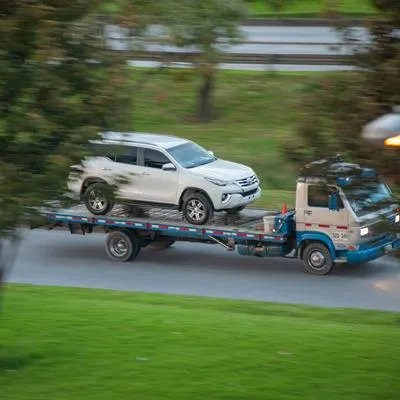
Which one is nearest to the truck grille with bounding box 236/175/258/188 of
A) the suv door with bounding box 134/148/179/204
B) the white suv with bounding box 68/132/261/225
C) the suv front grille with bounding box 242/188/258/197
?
the white suv with bounding box 68/132/261/225

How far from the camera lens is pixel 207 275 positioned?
18219 mm

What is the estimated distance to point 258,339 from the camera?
1026 cm

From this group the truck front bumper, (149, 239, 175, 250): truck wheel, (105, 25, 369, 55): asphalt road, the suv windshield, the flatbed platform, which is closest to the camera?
the truck front bumper

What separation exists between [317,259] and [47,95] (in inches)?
445

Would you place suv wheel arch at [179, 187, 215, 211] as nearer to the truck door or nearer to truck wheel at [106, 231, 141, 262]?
truck wheel at [106, 231, 141, 262]

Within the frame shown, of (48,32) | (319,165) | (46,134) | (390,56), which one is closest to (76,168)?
(46,134)

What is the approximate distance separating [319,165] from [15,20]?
2.58 meters

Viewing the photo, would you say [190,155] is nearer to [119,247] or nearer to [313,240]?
[119,247]

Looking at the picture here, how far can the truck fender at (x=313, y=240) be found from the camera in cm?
1803

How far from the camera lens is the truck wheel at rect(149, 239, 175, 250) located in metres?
20.2

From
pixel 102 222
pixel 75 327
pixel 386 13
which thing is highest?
pixel 386 13

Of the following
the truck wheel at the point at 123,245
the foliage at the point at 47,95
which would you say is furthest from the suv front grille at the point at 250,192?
the foliage at the point at 47,95

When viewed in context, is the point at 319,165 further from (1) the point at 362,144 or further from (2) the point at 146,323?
(2) the point at 146,323

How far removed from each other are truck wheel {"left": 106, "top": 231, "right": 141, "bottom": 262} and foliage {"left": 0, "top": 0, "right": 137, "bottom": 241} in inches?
458
